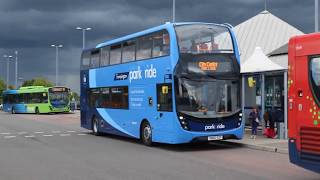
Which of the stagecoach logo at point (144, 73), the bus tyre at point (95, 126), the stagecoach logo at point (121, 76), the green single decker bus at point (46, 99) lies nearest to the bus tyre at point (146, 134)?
the stagecoach logo at point (144, 73)

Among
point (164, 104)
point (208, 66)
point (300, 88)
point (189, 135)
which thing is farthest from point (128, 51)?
point (300, 88)

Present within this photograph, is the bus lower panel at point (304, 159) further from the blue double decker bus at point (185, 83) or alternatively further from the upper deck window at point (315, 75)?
the blue double decker bus at point (185, 83)

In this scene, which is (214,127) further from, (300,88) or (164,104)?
(300,88)

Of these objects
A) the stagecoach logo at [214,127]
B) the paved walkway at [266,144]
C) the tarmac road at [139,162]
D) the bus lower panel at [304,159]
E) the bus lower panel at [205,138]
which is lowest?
the tarmac road at [139,162]

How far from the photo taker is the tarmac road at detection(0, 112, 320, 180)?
443 inches

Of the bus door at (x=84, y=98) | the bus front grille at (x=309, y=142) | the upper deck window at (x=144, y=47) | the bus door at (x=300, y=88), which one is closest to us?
the bus front grille at (x=309, y=142)

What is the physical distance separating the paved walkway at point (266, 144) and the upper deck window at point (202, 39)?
3100mm

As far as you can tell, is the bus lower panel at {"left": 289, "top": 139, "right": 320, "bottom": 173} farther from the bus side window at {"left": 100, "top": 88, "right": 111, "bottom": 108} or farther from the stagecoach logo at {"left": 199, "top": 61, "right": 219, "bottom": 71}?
the bus side window at {"left": 100, "top": 88, "right": 111, "bottom": 108}

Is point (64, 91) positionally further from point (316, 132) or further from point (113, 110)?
point (316, 132)

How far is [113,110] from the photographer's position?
21.4 meters

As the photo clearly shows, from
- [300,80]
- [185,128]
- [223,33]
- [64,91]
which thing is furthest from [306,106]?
[64,91]

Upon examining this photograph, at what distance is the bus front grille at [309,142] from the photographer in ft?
29.8

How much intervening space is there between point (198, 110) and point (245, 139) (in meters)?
3.52

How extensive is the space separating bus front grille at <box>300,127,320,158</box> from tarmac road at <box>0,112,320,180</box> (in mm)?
1478
